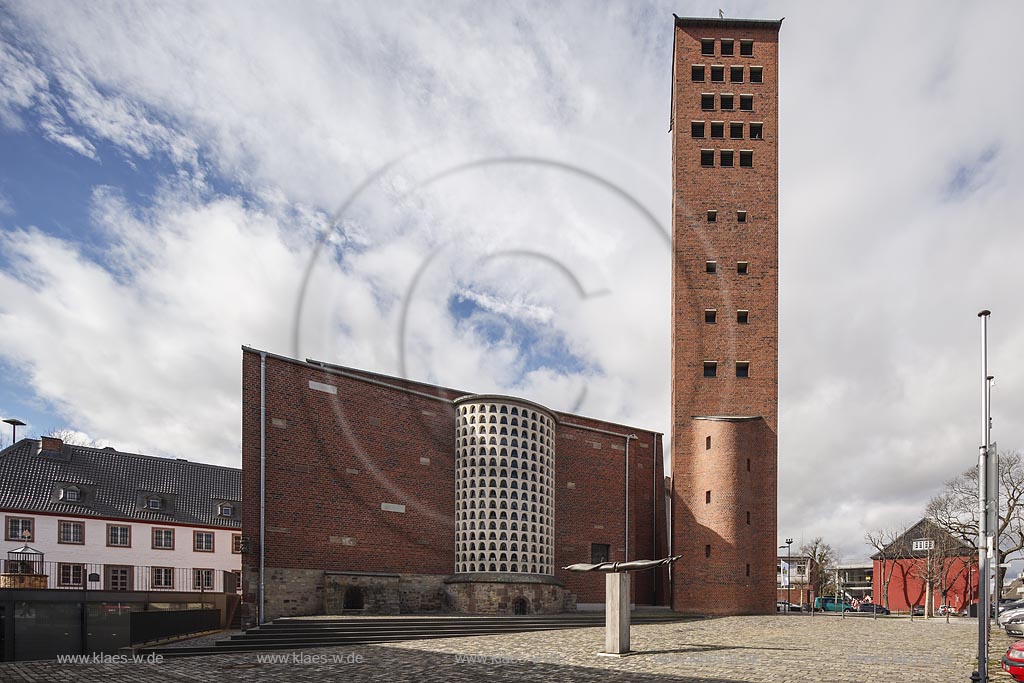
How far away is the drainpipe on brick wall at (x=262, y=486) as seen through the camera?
26047 mm

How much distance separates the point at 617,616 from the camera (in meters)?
19.2

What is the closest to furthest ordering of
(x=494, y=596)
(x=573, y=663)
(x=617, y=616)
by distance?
(x=573, y=663) < (x=617, y=616) < (x=494, y=596)

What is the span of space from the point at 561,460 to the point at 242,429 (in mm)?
16208

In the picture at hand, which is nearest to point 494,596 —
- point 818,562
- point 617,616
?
point 617,616

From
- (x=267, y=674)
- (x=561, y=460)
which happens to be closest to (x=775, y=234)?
(x=561, y=460)

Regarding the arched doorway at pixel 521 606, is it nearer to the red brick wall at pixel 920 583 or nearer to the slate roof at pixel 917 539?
the slate roof at pixel 917 539

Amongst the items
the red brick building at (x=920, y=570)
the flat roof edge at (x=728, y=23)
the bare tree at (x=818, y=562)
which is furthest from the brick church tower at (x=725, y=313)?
the bare tree at (x=818, y=562)

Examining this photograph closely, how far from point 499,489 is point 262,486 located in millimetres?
10252

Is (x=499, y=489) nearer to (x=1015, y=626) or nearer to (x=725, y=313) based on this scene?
(x=725, y=313)

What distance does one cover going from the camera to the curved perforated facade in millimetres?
32906

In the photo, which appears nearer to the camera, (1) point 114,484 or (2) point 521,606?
(2) point 521,606

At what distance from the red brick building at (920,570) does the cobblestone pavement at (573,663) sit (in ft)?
122

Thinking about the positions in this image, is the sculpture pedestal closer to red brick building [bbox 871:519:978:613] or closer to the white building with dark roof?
the white building with dark roof

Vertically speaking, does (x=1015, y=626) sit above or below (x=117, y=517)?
below
